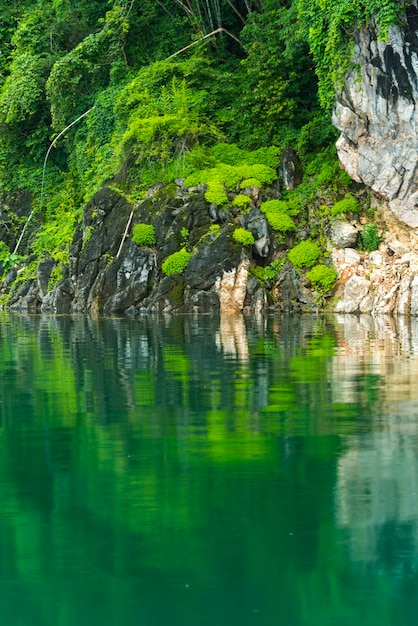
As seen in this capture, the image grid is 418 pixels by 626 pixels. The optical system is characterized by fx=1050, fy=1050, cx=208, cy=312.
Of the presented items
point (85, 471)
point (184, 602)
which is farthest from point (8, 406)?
point (184, 602)

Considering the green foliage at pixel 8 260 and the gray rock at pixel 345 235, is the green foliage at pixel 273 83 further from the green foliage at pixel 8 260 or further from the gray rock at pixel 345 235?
the green foliage at pixel 8 260

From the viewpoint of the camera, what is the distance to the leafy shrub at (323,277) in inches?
987

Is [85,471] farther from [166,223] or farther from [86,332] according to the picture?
[166,223]

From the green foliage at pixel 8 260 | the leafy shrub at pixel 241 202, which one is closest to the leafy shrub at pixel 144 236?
the leafy shrub at pixel 241 202

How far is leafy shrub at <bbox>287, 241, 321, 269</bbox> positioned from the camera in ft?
84.1

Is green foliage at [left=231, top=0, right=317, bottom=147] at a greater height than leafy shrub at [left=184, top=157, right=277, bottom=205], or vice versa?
green foliage at [left=231, top=0, right=317, bottom=147]

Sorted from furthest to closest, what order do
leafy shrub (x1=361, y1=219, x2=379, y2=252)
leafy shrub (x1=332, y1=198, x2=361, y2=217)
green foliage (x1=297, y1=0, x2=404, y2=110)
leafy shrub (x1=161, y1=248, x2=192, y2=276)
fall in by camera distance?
leafy shrub (x1=161, y1=248, x2=192, y2=276)
leafy shrub (x1=332, y1=198, x2=361, y2=217)
leafy shrub (x1=361, y1=219, x2=379, y2=252)
green foliage (x1=297, y1=0, x2=404, y2=110)

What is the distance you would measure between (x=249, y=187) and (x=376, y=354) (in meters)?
14.7

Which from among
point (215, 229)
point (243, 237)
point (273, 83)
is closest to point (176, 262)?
point (215, 229)

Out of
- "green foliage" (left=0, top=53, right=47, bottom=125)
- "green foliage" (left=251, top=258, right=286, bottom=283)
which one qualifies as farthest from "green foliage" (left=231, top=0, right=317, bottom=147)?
"green foliage" (left=0, top=53, right=47, bottom=125)

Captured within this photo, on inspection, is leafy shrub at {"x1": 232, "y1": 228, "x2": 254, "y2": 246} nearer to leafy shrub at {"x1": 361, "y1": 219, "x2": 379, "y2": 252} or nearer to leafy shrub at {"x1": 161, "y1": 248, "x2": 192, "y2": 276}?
leafy shrub at {"x1": 161, "y1": 248, "x2": 192, "y2": 276}

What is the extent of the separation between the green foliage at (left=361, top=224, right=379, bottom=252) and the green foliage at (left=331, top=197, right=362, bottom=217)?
736mm

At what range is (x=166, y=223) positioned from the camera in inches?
1098

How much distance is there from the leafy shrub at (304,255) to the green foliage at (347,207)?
3.31 feet
